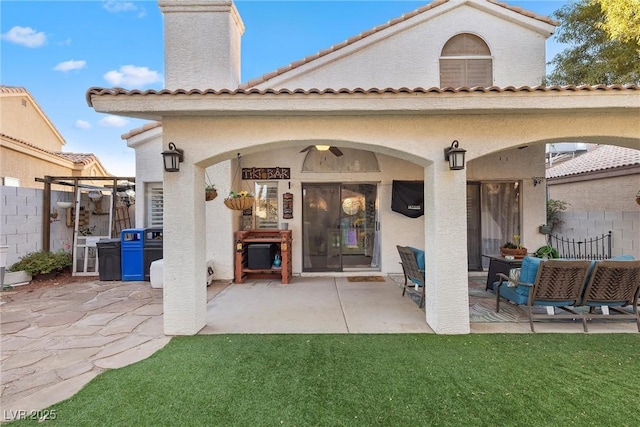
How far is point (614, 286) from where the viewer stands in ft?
15.5

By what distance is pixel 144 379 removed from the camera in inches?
136

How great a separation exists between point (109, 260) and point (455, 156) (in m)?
9.23

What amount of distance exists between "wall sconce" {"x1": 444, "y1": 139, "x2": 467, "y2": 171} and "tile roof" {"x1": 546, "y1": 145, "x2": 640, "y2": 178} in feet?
28.1

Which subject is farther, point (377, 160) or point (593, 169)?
point (593, 169)

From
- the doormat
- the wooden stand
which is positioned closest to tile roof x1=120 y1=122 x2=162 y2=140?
the wooden stand

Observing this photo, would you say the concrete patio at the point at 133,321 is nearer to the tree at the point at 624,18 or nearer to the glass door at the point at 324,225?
the glass door at the point at 324,225

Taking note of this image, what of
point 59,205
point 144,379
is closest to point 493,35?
point 144,379

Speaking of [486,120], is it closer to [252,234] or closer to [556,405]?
[556,405]

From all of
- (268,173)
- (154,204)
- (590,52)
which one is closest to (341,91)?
(268,173)

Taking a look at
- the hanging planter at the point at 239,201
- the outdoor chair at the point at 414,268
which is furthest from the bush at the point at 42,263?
the outdoor chair at the point at 414,268

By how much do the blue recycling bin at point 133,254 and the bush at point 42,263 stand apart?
210 cm

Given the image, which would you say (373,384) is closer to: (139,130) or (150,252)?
(150,252)

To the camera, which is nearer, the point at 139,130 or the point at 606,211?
the point at 139,130

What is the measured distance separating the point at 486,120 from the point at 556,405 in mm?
3878
